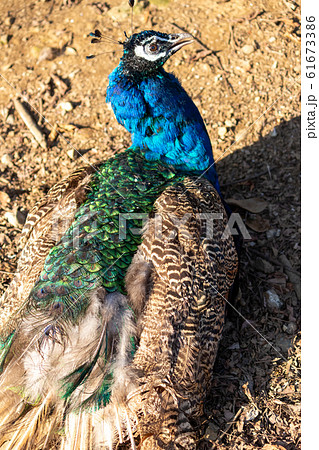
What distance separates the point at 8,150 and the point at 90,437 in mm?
3253

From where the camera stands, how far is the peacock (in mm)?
2303

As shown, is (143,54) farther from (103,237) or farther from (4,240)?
(4,240)

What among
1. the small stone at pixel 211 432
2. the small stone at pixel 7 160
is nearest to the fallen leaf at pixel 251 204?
the small stone at pixel 211 432

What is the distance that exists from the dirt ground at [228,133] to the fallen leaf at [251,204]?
0.01 meters

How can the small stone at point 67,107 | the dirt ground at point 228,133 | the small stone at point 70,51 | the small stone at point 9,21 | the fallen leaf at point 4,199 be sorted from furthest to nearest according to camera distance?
1. the small stone at point 9,21
2. the small stone at point 70,51
3. the small stone at point 67,107
4. the fallen leaf at point 4,199
5. the dirt ground at point 228,133

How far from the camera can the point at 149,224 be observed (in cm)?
283

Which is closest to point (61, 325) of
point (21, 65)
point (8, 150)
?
point (8, 150)

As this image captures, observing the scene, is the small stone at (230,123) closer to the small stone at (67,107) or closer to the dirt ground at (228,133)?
the dirt ground at (228,133)

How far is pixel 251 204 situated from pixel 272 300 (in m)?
0.96

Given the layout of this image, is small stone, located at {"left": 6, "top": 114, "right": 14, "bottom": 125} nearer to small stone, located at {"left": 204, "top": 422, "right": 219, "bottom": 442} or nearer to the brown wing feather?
the brown wing feather

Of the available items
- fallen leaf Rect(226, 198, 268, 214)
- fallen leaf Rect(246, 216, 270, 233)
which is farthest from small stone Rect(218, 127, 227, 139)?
fallen leaf Rect(246, 216, 270, 233)

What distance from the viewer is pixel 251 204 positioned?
412 centimetres

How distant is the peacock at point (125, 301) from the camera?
2.30 meters

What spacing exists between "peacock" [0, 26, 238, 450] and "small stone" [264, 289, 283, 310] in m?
0.70
